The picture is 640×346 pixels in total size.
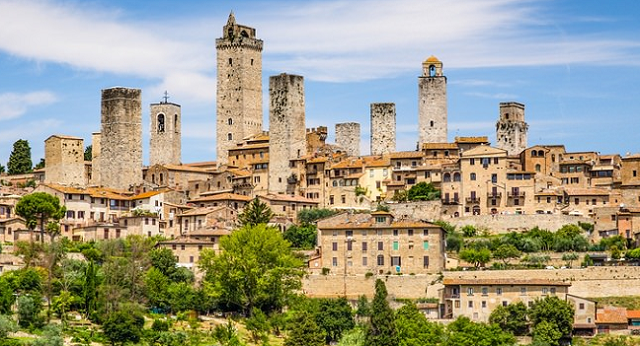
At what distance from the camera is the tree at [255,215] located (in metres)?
78.3

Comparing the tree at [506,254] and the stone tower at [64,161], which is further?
the stone tower at [64,161]

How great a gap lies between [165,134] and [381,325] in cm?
4021

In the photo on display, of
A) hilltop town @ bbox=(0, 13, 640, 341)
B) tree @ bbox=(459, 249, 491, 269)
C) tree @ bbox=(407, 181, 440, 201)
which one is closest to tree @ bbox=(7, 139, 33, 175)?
hilltop town @ bbox=(0, 13, 640, 341)

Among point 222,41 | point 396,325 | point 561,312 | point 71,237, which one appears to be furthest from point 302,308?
point 222,41

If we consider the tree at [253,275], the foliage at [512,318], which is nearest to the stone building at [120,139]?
the tree at [253,275]

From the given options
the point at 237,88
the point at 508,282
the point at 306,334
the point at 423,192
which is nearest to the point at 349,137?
the point at 237,88

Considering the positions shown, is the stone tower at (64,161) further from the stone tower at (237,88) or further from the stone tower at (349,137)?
the stone tower at (349,137)

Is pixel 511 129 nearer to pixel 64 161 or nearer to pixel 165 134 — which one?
pixel 165 134

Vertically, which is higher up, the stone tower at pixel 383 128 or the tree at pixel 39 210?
the stone tower at pixel 383 128

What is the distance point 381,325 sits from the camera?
63906mm

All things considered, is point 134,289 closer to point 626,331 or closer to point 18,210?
point 18,210

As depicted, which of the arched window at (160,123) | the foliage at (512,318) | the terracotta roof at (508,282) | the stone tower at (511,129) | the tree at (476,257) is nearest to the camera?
the foliage at (512,318)

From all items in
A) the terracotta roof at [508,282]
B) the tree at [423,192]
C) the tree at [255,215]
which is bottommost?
the terracotta roof at [508,282]

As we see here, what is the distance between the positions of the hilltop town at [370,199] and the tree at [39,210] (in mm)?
292
